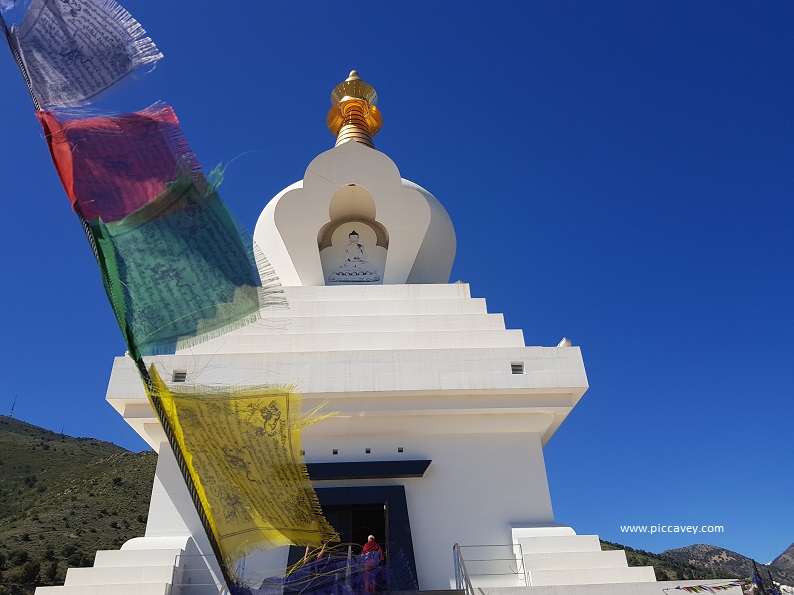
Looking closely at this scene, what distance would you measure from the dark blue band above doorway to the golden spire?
10.3m

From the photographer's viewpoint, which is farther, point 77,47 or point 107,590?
point 107,590

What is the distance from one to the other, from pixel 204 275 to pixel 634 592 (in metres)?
5.75

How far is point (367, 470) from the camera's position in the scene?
27.4 ft

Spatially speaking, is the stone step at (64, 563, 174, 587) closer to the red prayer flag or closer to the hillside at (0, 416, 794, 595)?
the red prayer flag

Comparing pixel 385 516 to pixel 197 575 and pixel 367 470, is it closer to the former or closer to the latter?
pixel 367 470

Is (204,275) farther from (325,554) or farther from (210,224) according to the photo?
(325,554)

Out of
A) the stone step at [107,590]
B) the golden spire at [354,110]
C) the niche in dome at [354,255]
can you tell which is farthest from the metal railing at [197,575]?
the golden spire at [354,110]

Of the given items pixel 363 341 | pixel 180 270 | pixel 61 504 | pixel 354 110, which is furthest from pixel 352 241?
pixel 61 504

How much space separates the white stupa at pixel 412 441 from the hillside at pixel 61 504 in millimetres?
9470

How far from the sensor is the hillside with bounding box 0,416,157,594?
2112 centimetres

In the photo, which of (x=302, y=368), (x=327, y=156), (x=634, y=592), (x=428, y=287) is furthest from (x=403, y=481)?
(x=327, y=156)

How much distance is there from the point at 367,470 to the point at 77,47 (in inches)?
245

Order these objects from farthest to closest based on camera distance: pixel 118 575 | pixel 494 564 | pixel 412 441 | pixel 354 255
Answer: pixel 354 255 → pixel 412 441 → pixel 494 564 → pixel 118 575

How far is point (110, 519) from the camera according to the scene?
2736 centimetres
